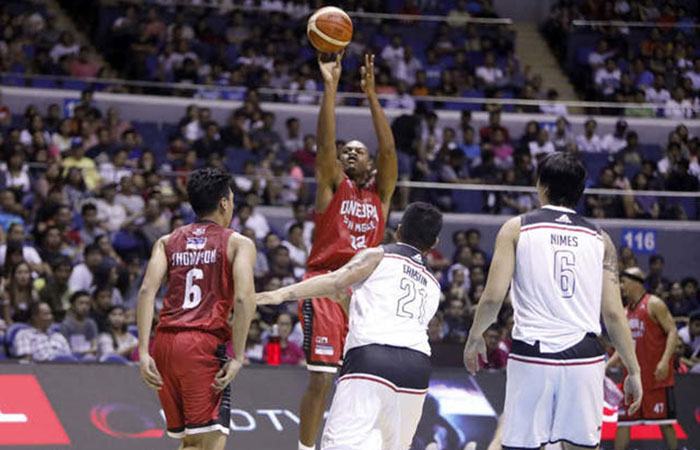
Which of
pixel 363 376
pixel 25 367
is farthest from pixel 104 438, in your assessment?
pixel 363 376

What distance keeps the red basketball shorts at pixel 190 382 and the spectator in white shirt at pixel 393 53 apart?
544 inches

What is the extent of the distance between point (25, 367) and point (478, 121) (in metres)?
10.9

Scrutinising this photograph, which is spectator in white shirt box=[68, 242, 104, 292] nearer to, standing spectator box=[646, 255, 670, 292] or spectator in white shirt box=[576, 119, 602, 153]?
standing spectator box=[646, 255, 670, 292]

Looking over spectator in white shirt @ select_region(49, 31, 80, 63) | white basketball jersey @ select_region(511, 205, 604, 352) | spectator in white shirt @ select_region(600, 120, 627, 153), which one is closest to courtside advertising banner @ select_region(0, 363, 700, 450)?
white basketball jersey @ select_region(511, 205, 604, 352)

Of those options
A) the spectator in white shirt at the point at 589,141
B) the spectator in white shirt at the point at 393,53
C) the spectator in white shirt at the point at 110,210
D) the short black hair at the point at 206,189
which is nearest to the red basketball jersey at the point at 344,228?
the short black hair at the point at 206,189

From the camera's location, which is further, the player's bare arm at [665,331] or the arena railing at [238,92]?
the arena railing at [238,92]

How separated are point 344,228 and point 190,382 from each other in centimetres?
200

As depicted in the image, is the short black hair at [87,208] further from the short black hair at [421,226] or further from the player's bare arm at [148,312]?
the short black hair at [421,226]

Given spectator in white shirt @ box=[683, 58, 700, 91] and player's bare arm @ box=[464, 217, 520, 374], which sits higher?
spectator in white shirt @ box=[683, 58, 700, 91]

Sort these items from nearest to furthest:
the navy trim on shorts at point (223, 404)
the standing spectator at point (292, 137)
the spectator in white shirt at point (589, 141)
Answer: the navy trim on shorts at point (223, 404) → the standing spectator at point (292, 137) → the spectator in white shirt at point (589, 141)

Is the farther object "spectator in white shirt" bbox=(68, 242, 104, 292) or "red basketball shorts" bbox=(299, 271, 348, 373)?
"spectator in white shirt" bbox=(68, 242, 104, 292)

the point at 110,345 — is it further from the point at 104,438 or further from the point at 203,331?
the point at 203,331

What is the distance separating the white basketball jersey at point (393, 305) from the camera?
595 centimetres

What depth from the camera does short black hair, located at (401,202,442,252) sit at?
243 inches
